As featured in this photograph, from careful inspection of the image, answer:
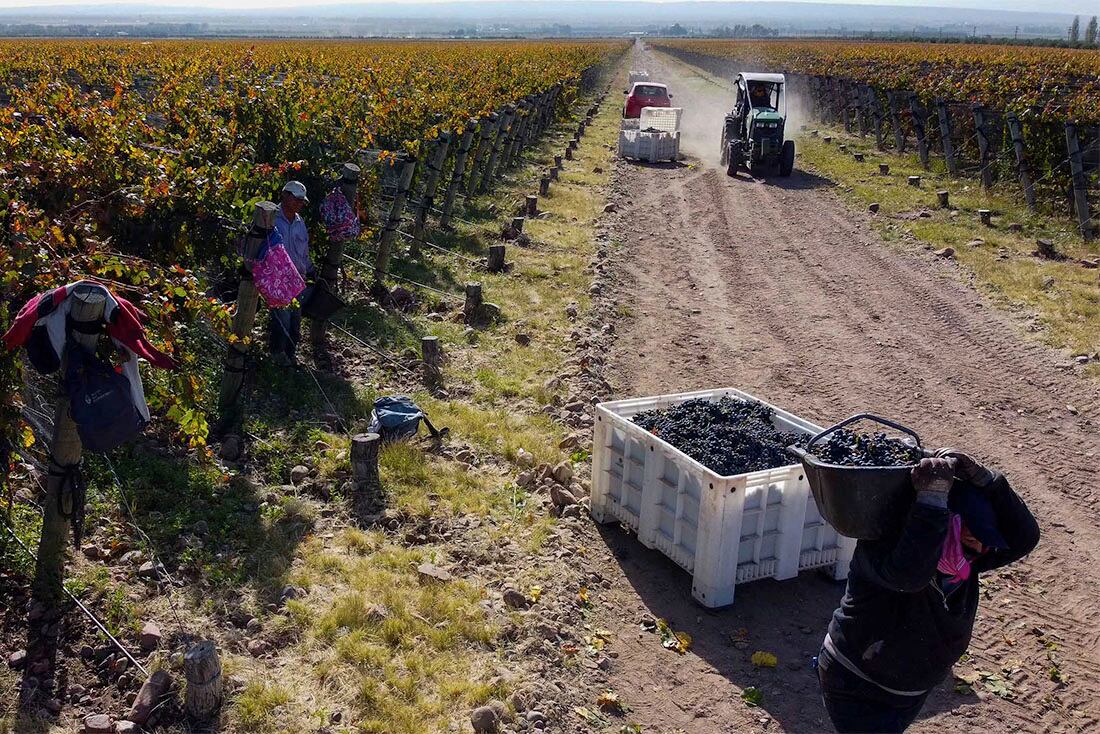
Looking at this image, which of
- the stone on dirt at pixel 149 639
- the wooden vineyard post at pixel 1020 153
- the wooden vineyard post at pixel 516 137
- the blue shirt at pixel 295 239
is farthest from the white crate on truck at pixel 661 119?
the stone on dirt at pixel 149 639

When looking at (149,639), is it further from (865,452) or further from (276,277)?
(865,452)

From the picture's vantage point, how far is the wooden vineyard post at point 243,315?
6.96 m

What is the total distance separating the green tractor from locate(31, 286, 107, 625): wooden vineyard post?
63.0ft

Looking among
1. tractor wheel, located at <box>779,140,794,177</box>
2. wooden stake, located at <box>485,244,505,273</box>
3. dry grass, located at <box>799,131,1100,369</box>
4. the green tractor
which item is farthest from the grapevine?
tractor wheel, located at <box>779,140,794,177</box>

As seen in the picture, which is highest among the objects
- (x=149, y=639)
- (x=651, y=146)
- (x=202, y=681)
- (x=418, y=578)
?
(x=651, y=146)

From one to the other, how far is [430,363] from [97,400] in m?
4.73

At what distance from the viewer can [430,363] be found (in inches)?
362

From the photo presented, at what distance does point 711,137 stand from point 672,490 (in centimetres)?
2622

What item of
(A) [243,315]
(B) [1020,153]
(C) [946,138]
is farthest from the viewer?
(C) [946,138]

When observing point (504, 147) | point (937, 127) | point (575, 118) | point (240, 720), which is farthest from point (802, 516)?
point (575, 118)

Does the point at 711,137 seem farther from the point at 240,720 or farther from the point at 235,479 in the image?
the point at 240,720

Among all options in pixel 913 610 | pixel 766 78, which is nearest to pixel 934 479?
pixel 913 610

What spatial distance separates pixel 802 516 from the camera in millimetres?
6016

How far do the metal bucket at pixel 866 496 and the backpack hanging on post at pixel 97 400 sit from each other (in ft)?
10.6
